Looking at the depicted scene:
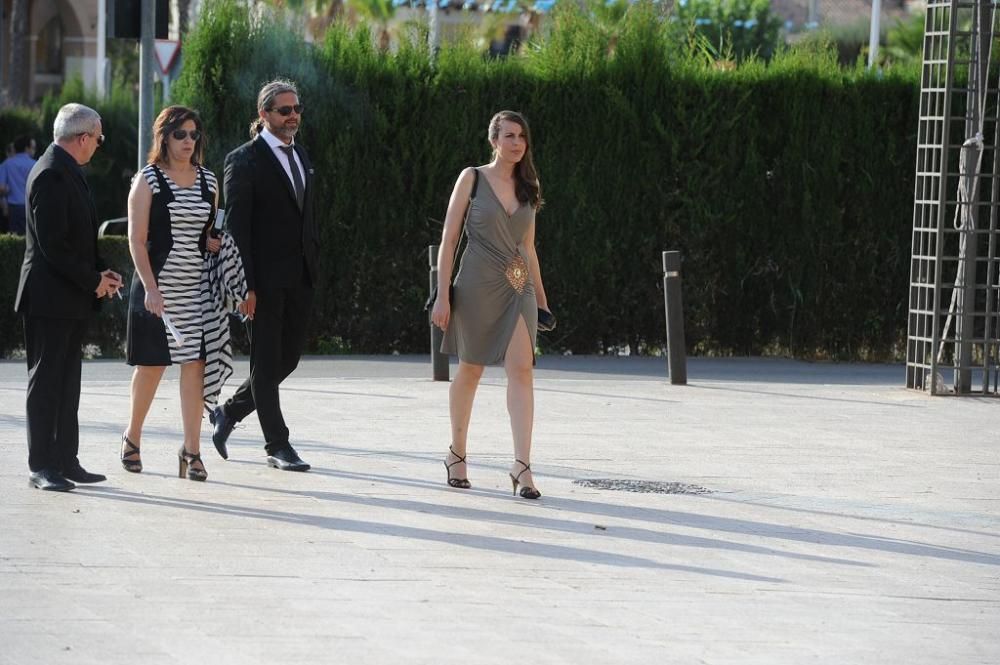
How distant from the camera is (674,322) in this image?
14562 mm

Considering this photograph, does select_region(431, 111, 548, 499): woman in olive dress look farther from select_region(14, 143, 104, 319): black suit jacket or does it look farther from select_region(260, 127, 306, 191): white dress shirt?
select_region(14, 143, 104, 319): black suit jacket

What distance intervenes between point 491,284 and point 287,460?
1561mm

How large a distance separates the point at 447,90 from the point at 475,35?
0.81 meters

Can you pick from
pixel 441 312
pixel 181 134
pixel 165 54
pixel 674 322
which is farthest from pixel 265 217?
pixel 165 54

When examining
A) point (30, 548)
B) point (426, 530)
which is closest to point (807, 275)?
point (426, 530)

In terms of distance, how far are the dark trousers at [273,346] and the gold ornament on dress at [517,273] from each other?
121 cm

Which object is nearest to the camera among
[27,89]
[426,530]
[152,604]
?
[152,604]

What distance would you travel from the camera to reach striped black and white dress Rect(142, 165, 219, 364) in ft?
30.1

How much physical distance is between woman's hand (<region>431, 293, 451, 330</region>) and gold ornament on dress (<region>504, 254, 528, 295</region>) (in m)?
0.33

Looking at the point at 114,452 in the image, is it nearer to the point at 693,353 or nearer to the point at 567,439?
the point at 567,439

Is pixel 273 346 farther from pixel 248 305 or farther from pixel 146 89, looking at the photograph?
pixel 146 89

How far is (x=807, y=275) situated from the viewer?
57.2 feet

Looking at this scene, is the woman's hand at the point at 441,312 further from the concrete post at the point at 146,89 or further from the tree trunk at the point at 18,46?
the tree trunk at the point at 18,46

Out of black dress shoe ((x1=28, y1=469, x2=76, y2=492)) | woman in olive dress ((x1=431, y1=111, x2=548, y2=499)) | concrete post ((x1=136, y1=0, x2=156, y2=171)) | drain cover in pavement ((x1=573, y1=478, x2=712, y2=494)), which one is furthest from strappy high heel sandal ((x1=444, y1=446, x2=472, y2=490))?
concrete post ((x1=136, y1=0, x2=156, y2=171))
